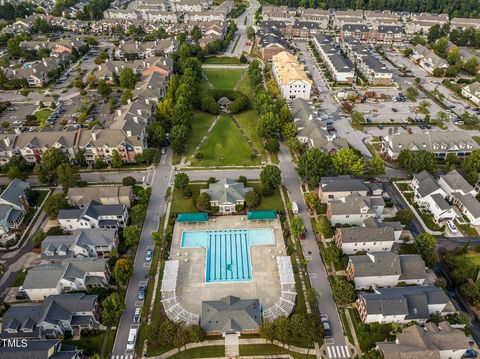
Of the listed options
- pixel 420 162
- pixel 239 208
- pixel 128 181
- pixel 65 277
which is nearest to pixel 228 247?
pixel 239 208

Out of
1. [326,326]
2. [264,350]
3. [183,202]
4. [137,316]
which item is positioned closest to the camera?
[264,350]

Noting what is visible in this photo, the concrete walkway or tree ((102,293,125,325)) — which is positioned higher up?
tree ((102,293,125,325))

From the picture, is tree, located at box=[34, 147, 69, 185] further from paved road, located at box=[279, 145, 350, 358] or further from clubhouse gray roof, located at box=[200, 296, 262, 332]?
paved road, located at box=[279, 145, 350, 358]

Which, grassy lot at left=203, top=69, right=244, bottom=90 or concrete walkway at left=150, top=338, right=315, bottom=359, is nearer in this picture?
concrete walkway at left=150, top=338, right=315, bottom=359

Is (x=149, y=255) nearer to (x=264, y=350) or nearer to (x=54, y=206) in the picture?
(x=54, y=206)

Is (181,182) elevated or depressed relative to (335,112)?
depressed

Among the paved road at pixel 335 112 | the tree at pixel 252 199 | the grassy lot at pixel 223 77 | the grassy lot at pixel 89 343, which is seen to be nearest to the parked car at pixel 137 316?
the grassy lot at pixel 89 343

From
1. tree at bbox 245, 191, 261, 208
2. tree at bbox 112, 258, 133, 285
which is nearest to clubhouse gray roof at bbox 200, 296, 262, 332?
tree at bbox 112, 258, 133, 285
